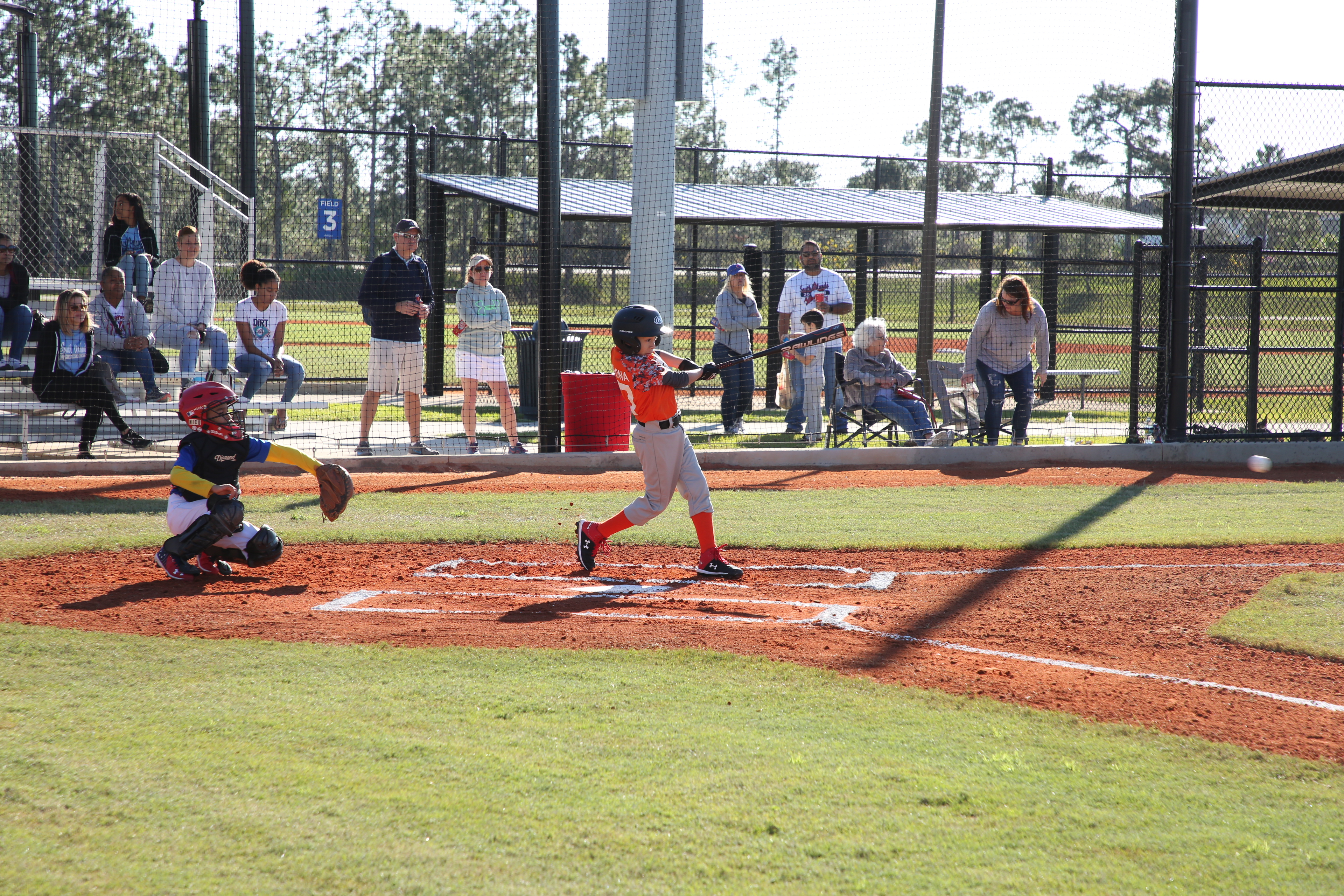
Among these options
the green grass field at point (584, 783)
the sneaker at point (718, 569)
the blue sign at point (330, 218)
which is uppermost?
the blue sign at point (330, 218)

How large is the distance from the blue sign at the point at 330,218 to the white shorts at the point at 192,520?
11.2 meters

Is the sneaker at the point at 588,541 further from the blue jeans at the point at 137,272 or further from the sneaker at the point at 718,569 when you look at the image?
the blue jeans at the point at 137,272

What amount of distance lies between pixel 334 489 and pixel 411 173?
10.4 meters

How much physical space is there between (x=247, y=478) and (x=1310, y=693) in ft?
27.6

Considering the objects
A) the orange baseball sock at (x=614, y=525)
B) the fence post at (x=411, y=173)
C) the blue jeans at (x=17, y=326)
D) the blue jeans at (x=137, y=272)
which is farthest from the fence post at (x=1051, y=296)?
the blue jeans at (x=17, y=326)

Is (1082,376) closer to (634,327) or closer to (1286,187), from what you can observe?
(1286,187)

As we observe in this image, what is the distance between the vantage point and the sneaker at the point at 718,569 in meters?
6.45

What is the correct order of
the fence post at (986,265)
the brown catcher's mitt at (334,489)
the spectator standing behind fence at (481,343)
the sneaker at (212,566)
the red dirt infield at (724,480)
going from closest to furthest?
the sneaker at (212,566) < the brown catcher's mitt at (334,489) < the red dirt infield at (724,480) < the spectator standing behind fence at (481,343) < the fence post at (986,265)

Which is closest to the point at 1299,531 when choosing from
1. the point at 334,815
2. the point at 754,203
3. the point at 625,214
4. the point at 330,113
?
the point at 334,815

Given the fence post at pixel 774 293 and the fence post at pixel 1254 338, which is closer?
the fence post at pixel 1254 338

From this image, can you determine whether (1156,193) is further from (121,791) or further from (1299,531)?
(121,791)

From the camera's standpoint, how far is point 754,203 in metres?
17.0

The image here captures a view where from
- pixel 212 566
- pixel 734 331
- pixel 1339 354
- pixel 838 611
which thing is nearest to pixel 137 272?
pixel 734 331

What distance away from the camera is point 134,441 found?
11125 millimetres
